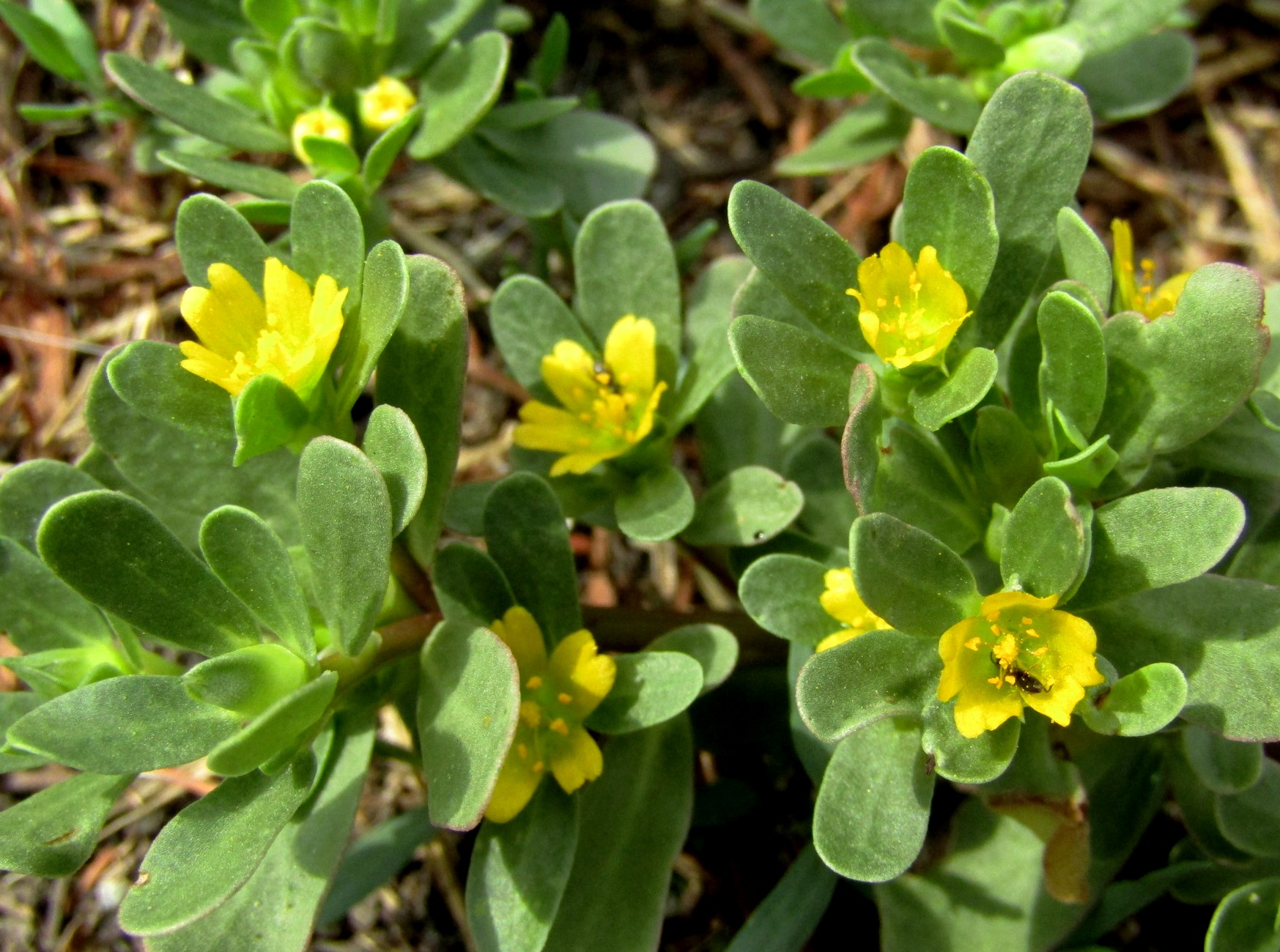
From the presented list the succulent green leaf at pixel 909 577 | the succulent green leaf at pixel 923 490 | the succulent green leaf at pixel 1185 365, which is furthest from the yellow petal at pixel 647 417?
the succulent green leaf at pixel 1185 365

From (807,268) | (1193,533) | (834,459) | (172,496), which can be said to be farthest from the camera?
(834,459)

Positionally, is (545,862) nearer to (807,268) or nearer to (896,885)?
(896,885)

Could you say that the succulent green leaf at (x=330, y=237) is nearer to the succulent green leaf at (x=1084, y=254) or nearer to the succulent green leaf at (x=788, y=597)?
the succulent green leaf at (x=788, y=597)

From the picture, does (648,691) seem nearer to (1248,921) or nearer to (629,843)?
(629,843)

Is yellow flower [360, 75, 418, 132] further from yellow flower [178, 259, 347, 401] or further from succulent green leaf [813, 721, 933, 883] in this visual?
succulent green leaf [813, 721, 933, 883]

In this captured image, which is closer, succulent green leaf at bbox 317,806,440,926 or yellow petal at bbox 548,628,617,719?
yellow petal at bbox 548,628,617,719

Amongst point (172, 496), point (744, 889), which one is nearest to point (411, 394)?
point (172, 496)

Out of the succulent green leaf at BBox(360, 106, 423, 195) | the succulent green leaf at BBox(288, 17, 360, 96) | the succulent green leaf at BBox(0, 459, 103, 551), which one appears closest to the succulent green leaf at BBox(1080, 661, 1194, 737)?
the succulent green leaf at BBox(360, 106, 423, 195)
